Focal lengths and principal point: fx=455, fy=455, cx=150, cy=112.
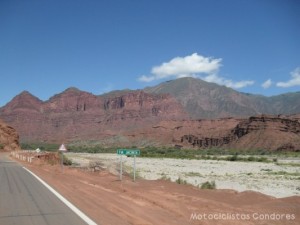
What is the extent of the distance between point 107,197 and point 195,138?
16476 cm

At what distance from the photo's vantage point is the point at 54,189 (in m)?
→ 18.2

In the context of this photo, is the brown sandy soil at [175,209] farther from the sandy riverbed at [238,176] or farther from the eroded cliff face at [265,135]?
the eroded cliff face at [265,135]

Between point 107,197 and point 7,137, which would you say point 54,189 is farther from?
point 7,137

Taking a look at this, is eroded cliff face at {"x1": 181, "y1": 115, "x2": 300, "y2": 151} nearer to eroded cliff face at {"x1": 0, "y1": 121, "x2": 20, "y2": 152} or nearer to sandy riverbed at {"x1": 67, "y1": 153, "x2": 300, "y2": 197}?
eroded cliff face at {"x1": 0, "y1": 121, "x2": 20, "y2": 152}

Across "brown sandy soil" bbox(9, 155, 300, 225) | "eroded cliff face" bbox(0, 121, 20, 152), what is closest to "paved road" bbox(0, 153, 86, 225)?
"brown sandy soil" bbox(9, 155, 300, 225)

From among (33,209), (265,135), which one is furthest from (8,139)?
(33,209)

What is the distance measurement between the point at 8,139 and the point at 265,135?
7580 cm

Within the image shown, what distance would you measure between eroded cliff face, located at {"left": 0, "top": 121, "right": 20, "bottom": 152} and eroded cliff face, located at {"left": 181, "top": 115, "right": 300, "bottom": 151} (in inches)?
2695

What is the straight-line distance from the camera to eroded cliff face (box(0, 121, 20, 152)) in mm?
112812

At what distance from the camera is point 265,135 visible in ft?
461

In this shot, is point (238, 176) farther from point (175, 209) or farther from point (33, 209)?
point (33, 209)

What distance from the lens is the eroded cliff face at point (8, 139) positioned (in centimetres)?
11281

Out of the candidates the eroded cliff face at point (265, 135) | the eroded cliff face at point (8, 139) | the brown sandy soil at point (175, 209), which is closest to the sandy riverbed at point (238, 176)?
the brown sandy soil at point (175, 209)

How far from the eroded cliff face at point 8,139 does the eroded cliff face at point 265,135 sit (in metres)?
68.4
